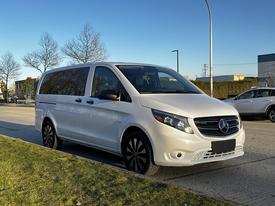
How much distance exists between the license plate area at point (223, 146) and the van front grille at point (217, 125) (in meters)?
0.12

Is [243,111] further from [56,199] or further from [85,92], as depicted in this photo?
[56,199]

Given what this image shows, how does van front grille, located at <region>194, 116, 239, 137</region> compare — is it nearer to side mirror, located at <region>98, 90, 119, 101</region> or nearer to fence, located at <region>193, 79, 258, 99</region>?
side mirror, located at <region>98, 90, 119, 101</region>

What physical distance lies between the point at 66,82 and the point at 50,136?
1456 millimetres

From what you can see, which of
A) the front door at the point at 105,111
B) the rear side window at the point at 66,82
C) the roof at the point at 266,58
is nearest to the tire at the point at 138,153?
the front door at the point at 105,111

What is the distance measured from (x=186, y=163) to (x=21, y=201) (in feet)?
8.37

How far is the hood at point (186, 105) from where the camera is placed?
6.33m

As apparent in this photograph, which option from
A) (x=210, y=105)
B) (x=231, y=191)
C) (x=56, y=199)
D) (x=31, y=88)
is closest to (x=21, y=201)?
(x=56, y=199)

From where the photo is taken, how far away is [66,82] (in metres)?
9.05

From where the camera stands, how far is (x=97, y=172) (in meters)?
6.34

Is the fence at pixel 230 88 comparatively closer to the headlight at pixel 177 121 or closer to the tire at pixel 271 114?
the tire at pixel 271 114

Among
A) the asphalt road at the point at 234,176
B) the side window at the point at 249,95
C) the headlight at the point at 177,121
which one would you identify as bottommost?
the asphalt road at the point at 234,176

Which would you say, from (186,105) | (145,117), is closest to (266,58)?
(186,105)

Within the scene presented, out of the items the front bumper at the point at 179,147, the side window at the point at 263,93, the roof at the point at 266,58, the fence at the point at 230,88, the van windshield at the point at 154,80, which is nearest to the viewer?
the front bumper at the point at 179,147

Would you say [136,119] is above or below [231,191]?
above
